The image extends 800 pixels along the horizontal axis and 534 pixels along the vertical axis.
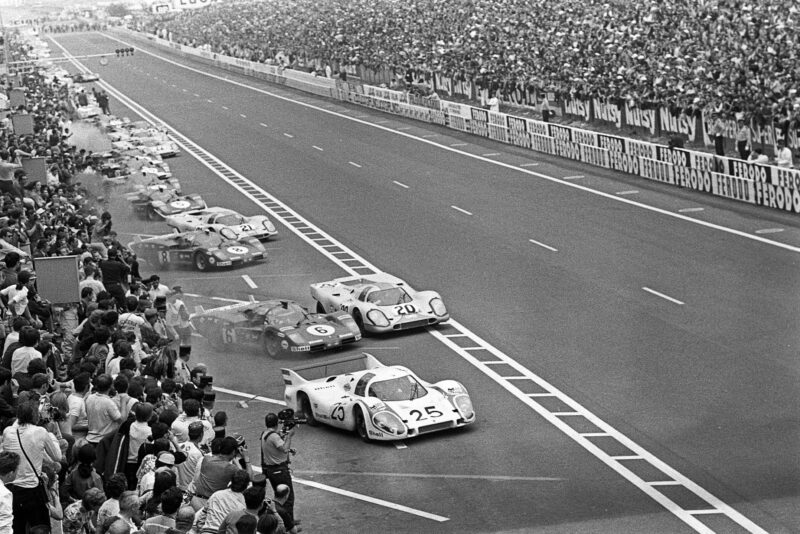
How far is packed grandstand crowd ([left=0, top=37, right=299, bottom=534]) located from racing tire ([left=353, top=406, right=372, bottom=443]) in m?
2.69

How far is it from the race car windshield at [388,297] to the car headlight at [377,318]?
1.14ft

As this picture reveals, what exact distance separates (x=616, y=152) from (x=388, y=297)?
21450 millimetres

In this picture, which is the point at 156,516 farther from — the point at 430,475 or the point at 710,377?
the point at 710,377

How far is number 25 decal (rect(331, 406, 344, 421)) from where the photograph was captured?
21.7 metres

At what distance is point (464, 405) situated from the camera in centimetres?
2156

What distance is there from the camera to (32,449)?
1394 centimetres

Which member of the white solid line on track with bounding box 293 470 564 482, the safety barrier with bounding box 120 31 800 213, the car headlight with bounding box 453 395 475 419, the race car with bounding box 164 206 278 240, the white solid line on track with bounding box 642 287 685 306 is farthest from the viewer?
the race car with bounding box 164 206 278 240

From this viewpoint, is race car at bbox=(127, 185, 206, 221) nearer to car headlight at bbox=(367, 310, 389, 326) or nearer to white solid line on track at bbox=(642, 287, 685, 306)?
car headlight at bbox=(367, 310, 389, 326)

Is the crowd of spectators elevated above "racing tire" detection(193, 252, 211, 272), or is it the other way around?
the crowd of spectators

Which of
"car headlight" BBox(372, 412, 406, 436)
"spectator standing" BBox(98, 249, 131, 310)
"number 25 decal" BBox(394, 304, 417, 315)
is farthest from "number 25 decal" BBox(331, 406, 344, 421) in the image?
"spectator standing" BBox(98, 249, 131, 310)

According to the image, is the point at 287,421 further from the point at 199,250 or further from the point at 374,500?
the point at 199,250

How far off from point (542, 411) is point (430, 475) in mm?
3645

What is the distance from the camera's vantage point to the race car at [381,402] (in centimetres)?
2105

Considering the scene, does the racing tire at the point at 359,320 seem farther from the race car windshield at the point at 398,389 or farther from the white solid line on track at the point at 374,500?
the white solid line on track at the point at 374,500
